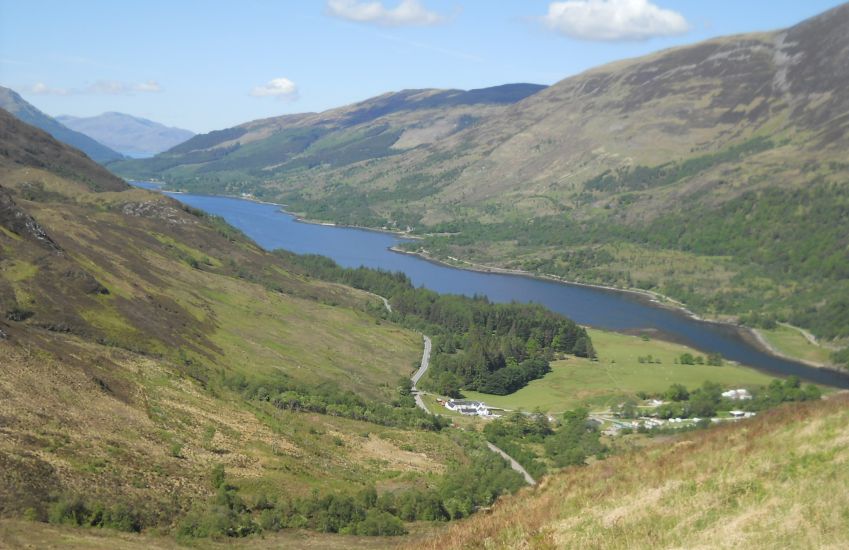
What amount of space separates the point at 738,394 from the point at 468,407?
4497 centimetres

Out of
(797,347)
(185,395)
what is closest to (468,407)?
(185,395)

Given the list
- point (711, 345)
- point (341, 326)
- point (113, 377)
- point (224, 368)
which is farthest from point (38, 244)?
point (711, 345)

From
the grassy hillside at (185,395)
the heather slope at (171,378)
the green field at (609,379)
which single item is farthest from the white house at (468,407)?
the heather slope at (171,378)

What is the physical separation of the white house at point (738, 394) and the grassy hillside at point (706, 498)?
96.8 meters

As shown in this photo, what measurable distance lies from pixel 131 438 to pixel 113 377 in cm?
1445

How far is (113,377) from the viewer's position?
69.4 m

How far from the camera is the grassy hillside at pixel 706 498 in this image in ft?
79.1

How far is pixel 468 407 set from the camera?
120 meters

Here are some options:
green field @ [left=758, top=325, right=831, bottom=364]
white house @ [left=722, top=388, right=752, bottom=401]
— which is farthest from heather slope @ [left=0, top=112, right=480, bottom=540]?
green field @ [left=758, top=325, right=831, bottom=364]

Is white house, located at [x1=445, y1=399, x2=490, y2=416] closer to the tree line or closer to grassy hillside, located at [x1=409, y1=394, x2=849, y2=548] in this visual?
the tree line

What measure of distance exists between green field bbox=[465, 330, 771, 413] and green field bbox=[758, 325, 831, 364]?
28.9 metres

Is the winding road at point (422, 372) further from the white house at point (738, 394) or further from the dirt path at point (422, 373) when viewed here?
the white house at point (738, 394)

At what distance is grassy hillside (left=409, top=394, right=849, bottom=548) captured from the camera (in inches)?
949

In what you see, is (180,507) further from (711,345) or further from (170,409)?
(711,345)
